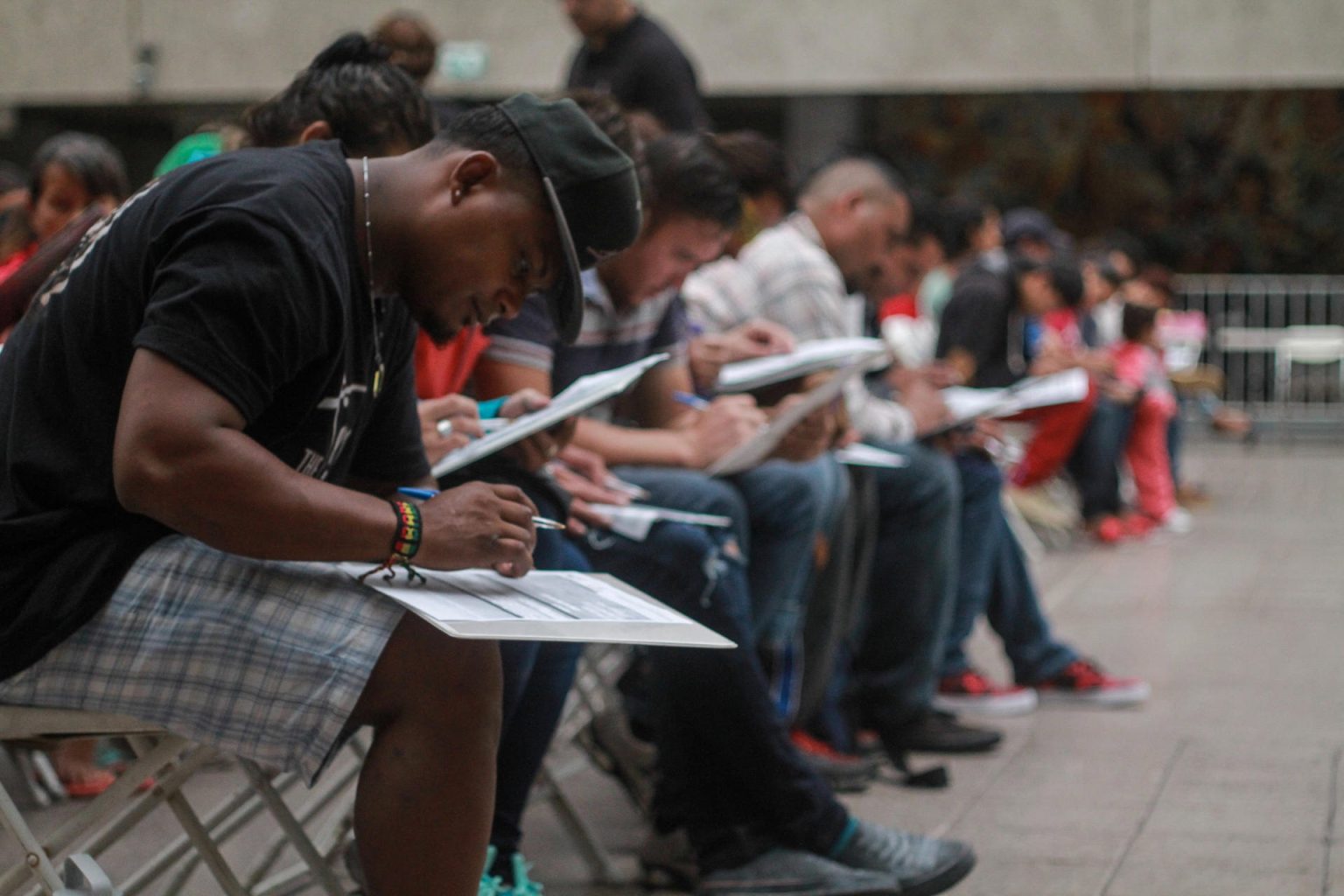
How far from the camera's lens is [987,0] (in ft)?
44.7

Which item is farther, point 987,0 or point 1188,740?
point 987,0

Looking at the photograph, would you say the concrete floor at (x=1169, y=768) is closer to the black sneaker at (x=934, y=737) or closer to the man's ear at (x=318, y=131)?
the black sneaker at (x=934, y=737)

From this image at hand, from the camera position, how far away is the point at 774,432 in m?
3.37

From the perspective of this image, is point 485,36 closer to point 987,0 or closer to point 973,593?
point 987,0

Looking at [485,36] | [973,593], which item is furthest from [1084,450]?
[485,36]

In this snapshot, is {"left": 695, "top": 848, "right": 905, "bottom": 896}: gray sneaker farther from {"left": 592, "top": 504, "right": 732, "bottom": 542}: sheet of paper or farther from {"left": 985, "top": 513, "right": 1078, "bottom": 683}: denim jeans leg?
{"left": 985, "top": 513, "right": 1078, "bottom": 683}: denim jeans leg

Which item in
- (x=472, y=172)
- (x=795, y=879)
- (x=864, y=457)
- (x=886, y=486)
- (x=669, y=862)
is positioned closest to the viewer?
(x=472, y=172)

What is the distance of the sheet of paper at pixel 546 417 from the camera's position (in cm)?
252

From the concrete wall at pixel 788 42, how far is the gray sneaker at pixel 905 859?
11075mm

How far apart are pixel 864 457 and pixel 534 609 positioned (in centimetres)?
209

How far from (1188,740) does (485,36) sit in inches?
416

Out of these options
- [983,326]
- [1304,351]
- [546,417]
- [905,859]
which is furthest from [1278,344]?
[546,417]

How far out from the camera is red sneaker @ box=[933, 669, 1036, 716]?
16.0 feet

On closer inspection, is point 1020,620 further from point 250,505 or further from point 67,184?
point 250,505
